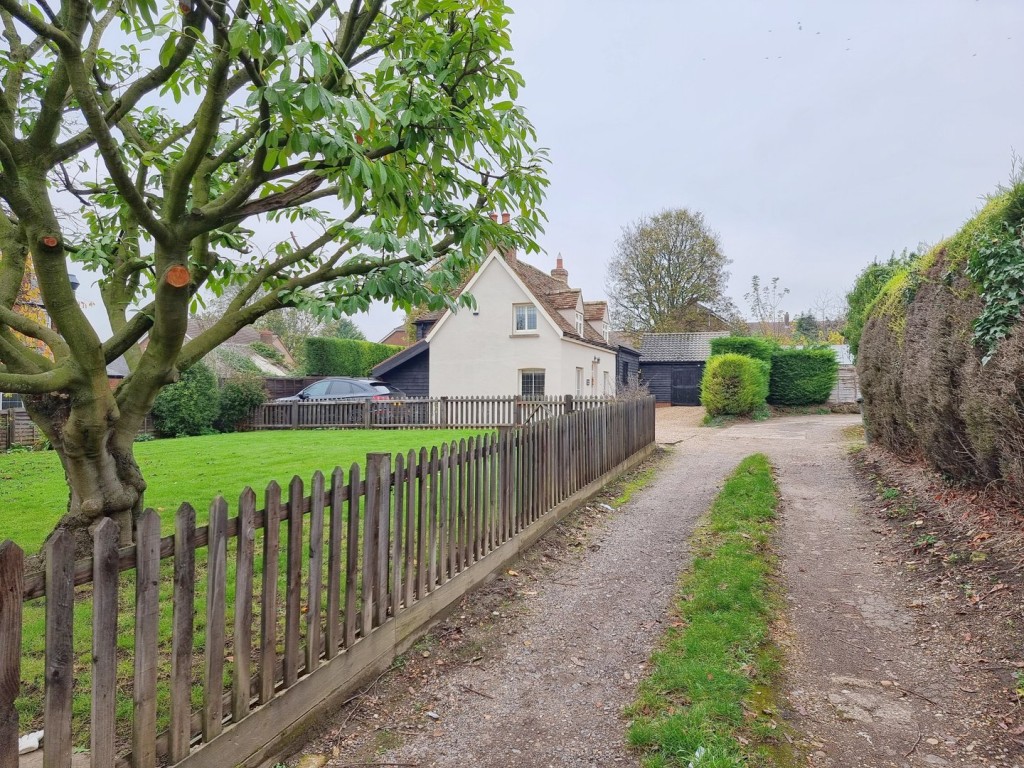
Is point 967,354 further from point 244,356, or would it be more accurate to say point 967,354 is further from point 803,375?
point 244,356

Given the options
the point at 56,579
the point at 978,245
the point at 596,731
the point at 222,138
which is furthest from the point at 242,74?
the point at 978,245

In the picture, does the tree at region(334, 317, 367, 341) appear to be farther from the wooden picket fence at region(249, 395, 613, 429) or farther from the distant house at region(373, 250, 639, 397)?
the wooden picket fence at region(249, 395, 613, 429)

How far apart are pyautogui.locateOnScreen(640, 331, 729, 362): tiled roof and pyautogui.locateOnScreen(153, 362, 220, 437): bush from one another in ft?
81.3

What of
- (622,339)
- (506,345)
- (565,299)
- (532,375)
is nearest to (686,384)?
(622,339)

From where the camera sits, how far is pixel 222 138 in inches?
201

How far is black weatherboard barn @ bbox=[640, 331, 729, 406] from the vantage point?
3459 cm

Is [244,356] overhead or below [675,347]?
below

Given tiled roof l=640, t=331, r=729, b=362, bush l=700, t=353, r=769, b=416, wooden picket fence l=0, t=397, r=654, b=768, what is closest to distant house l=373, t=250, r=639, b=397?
bush l=700, t=353, r=769, b=416

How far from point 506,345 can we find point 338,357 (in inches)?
561

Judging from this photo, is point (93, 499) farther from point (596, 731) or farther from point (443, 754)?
point (596, 731)

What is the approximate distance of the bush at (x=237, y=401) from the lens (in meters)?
20.6

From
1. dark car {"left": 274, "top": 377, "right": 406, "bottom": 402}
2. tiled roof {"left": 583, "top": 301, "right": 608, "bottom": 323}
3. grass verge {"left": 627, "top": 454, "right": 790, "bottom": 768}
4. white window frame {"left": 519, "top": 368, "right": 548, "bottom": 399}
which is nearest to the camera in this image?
grass verge {"left": 627, "top": 454, "right": 790, "bottom": 768}

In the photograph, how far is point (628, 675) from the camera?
12.3 ft

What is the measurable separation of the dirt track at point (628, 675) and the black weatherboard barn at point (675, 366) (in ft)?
93.5
